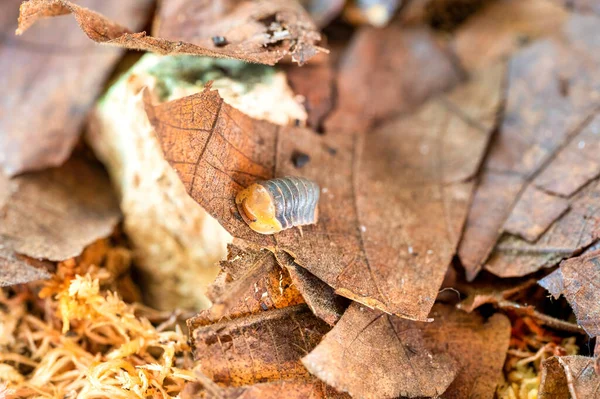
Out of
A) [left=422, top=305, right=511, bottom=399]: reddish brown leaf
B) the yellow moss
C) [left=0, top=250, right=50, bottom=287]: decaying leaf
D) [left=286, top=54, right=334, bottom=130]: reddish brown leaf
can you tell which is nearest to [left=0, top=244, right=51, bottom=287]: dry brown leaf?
[left=0, top=250, right=50, bottom=287]: decaying leaf

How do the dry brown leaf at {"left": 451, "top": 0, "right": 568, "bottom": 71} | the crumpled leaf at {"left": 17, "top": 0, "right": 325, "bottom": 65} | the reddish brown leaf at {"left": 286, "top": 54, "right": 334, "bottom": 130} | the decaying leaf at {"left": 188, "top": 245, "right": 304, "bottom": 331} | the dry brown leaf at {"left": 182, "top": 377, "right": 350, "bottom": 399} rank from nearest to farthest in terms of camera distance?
the dry brown leaf at {"left": 182, "top": 377, "right": 350, "bottom": 399} → the decaying leaf at {"left": 188, "top": 245, "right": 304, "bottom": 331} → the crumpled leaf at {"left": 17, "top": 0, "right": 325, "bottom": 65} → the reddish brown leaf at {"left": 286, "top": 54, "right": 334, "bottom": 130} → the dry brown leaf at {"left": 451, "top": 0, "right": 568, "bottom": 71}

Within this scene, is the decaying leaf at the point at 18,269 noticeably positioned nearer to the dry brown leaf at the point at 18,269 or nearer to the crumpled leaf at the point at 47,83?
the dry brown leaf at the point at 18,269

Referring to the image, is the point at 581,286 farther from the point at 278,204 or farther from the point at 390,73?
the point at 390,73

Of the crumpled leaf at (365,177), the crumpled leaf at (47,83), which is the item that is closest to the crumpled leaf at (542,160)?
the crumpled leaf at (365,177)

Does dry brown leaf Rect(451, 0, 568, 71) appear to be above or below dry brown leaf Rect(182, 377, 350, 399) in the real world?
above

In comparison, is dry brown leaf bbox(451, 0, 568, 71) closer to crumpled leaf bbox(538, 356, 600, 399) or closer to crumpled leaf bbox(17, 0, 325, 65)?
crumpled leaf bbox(17, 0, 325, 65)

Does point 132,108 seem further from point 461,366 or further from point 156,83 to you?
point 461,366

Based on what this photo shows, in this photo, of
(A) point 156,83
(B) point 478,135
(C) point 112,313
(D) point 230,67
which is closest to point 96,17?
(A) point 156,83
